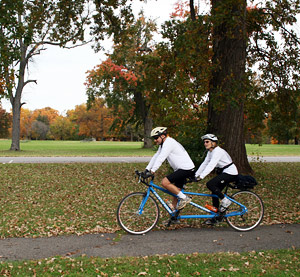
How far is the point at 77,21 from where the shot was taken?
16.1 meters

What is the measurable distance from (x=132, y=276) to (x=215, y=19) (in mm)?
8636

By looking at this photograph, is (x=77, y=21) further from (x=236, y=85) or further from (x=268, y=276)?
(x=268, y=276)

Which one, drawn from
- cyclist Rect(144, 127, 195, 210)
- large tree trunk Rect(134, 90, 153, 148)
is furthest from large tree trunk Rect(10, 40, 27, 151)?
cyclist Rect(144, 127, 195, 210)

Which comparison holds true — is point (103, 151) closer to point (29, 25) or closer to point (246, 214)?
point (29, 25)

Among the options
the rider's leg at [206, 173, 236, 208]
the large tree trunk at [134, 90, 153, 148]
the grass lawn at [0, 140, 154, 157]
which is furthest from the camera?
the large tree trunk at [134, 90, 153, 148]

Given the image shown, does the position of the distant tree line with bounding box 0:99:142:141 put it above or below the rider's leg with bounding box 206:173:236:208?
above

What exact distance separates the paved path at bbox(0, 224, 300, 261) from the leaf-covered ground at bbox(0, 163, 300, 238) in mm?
473

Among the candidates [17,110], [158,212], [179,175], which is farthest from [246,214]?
[17,110]

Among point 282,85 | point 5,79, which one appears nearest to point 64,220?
point 5,79

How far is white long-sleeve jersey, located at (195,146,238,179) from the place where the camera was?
5985mm

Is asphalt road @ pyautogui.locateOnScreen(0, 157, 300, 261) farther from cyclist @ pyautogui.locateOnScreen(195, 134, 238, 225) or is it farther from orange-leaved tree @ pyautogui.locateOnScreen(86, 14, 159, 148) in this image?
orange-leaved tree @ pyautogui.locateOnScreen(86, 14, 159, 148)

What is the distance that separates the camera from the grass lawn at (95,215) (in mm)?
4418

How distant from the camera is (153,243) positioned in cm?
551

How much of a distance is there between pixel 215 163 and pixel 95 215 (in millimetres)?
3011
